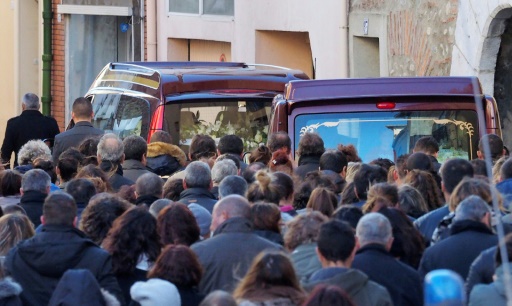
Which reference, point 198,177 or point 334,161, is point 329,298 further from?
point 334,161

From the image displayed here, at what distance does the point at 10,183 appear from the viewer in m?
8.73

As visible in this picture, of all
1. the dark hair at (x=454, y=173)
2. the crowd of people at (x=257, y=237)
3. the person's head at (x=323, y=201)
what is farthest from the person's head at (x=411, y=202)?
the person's head at (x=323, y=201)

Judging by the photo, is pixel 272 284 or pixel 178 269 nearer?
pixel 272 284

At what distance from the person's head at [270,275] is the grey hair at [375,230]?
88 cm

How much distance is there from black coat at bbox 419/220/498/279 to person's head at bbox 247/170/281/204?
1.45 metres

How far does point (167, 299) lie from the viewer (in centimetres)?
573

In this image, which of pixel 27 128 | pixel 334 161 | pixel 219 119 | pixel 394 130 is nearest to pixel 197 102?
pixel 219 119

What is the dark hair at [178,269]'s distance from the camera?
593 centimetres

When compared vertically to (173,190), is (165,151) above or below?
above

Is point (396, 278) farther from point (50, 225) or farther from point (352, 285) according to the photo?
point (50, 225)

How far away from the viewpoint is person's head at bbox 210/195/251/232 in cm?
679

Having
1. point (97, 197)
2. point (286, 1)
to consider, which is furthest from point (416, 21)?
point (97, 197)

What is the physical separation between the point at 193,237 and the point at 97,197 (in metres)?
0.76

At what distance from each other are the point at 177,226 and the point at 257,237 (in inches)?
17.5
